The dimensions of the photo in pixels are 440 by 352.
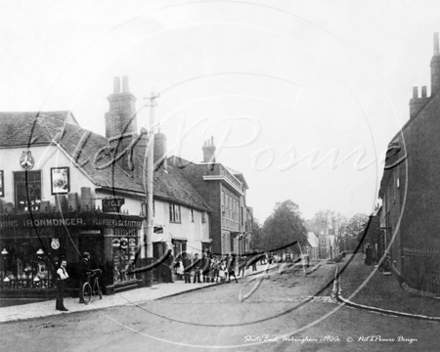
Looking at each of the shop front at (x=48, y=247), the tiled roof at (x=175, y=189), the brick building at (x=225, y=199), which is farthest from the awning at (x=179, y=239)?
the shop front at (x=48, y=247)

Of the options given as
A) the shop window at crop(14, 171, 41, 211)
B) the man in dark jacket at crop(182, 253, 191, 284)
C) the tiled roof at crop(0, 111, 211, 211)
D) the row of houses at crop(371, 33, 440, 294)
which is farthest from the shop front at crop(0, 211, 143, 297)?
the row of houses at crop(371, 33, 440, 294)

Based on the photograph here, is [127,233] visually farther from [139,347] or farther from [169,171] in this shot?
[139,347]

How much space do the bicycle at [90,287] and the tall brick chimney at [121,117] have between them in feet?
21.4

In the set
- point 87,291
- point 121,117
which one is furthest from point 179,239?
point 87,291

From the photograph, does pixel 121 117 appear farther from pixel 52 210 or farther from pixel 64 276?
pixel 64 276

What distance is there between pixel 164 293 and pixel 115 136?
26.4 ft

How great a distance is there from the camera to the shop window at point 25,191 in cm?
1714

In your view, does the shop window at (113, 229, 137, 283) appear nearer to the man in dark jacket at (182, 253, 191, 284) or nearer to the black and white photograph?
the black and white photograph

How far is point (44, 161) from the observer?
17.3 meters

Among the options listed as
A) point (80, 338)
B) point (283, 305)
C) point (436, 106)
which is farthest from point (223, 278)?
point (80, 338)

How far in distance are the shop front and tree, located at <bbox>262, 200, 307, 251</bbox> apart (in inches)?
341

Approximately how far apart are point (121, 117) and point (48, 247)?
275 inches

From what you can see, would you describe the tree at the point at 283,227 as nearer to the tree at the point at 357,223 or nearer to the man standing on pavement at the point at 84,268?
the tree at the point at 357,223

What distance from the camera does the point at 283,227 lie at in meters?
8.81
